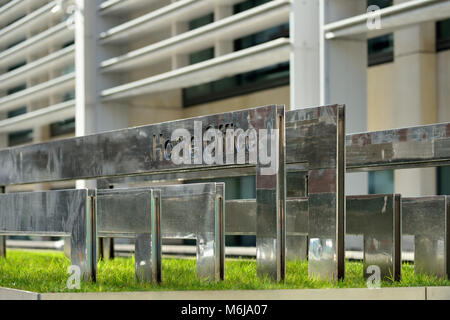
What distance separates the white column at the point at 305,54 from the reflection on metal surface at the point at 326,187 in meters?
8.18

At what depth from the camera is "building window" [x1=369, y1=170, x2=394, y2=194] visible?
19672 millimetres

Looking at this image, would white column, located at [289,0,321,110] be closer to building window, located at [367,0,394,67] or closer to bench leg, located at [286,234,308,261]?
building window, located at [367,0,394,67]

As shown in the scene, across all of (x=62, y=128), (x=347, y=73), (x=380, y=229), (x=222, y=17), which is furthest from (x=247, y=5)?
(x=380, y=229)

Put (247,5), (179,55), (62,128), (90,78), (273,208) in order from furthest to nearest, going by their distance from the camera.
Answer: (62,128) < (90,78) < (247,5) < (179,55) < (273,208)

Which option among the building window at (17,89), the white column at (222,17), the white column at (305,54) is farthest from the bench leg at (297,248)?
the building window at (17,89)

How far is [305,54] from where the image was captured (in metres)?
16.0

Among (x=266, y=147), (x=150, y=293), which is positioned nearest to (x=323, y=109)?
(x=266, y=147)

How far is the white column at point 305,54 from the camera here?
15883mm

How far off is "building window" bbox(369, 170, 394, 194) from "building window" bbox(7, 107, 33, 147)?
17.4 m

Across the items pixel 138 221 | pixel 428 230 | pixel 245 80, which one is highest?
pixel 245 80

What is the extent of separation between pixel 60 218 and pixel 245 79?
1639 cm

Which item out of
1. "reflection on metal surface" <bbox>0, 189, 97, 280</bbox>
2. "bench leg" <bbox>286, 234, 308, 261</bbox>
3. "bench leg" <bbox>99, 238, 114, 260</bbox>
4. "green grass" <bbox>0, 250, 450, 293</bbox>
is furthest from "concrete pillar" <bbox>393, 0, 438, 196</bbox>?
"reflection on metal surface" <bbox>0, 189, 97, 280</bbox>

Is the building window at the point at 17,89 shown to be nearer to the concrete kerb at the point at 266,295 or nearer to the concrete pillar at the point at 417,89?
the concrete pillar at the point at 417,89

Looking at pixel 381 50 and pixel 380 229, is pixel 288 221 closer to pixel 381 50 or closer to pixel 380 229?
pixel 380 229
